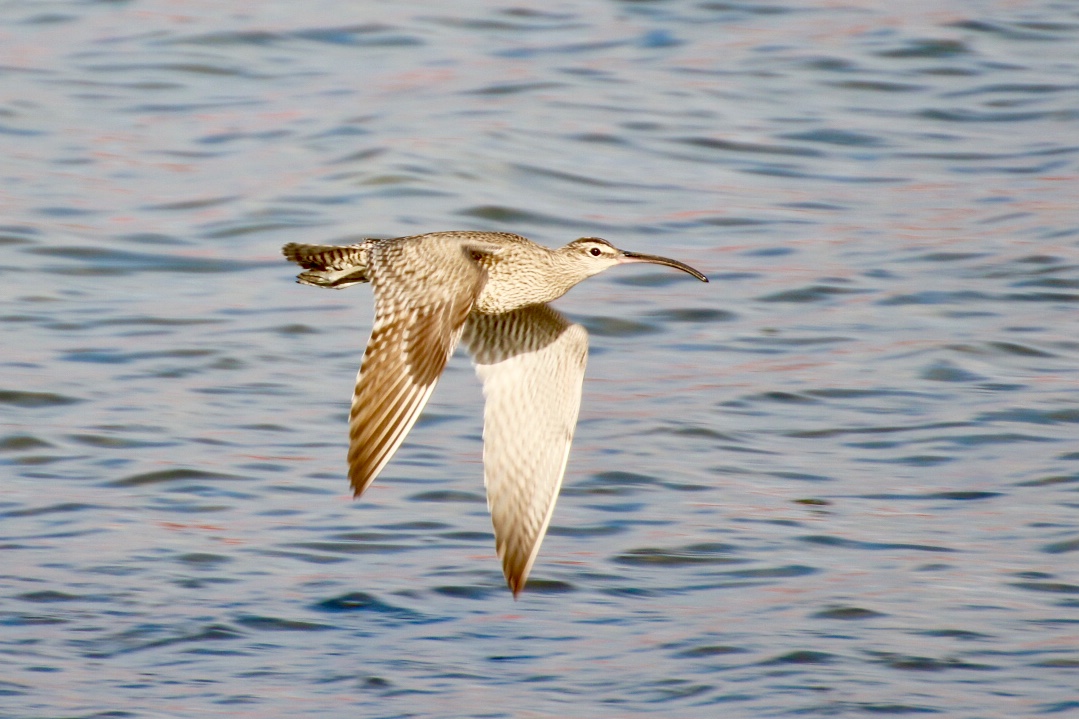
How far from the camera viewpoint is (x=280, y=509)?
8586mm

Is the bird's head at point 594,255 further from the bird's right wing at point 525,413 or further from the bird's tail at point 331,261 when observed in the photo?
the bird's tail at point 331,261

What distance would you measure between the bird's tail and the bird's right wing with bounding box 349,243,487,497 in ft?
0.52

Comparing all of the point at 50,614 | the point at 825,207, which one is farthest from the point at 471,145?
the point at 50,614

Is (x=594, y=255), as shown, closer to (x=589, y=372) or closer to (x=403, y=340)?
(x=403, y=340)

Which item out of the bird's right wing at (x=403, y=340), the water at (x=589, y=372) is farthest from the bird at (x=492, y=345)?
the water at (x=589, y=372)

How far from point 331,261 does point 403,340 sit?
1001mm

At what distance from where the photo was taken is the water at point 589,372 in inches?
289

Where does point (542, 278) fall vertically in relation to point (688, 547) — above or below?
above

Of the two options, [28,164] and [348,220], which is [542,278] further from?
[28,164]

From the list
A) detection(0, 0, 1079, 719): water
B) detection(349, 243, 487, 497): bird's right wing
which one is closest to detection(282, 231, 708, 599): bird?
detection(349, 243, 487, 497): bird's right wing

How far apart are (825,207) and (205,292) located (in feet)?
15.0

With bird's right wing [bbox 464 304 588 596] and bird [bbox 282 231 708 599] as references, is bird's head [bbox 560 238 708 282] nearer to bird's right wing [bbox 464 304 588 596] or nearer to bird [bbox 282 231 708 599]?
bird [bbox 282 231 708 599]

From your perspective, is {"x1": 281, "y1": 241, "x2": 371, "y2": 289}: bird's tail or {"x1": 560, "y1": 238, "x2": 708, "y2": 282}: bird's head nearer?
{"x1": 281, "y1": 241, "x2": 371, "y2": 289}: bird's tail

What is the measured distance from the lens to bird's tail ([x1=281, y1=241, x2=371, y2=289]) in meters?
7.15
